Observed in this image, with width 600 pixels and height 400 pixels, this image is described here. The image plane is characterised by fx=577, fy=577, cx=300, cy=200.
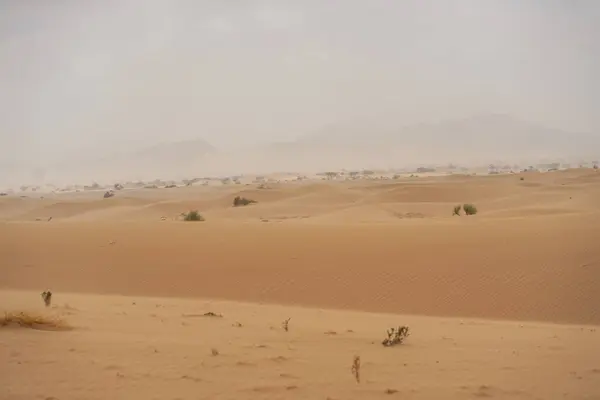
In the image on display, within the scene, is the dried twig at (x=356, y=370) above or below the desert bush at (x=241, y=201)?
below

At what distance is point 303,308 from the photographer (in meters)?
9.20

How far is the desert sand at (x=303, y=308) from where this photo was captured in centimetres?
492

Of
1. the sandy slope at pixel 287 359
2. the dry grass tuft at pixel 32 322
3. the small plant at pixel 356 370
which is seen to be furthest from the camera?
the dry grass tuft at pixel 32 322

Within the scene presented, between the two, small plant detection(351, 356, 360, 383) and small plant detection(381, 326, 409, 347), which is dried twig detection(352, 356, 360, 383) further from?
small plant detection(381, 326, 409, 347)

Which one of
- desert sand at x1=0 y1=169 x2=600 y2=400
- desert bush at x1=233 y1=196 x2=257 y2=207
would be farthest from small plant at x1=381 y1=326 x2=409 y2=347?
desert bush at x1=233 y1=196 x2=257 y2=207

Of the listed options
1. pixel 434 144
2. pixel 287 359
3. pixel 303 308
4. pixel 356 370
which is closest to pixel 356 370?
→ pixel 356 370

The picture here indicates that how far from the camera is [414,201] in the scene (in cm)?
2866

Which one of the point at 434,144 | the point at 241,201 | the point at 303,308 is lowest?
the point at 303,308

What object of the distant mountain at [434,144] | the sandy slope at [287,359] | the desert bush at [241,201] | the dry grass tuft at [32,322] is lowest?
the sandy slope at [287,359]

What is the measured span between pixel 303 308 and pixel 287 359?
365cm

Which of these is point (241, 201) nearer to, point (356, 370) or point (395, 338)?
point (395, 338)

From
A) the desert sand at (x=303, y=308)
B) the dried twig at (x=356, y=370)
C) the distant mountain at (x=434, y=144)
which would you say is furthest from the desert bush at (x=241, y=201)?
the distant mountain at (x=434, y=144)

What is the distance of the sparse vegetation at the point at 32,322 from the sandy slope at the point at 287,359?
0.52 feet

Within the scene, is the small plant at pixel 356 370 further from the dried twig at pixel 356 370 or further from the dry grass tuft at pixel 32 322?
the dry grass tuft at pixel 32 322
